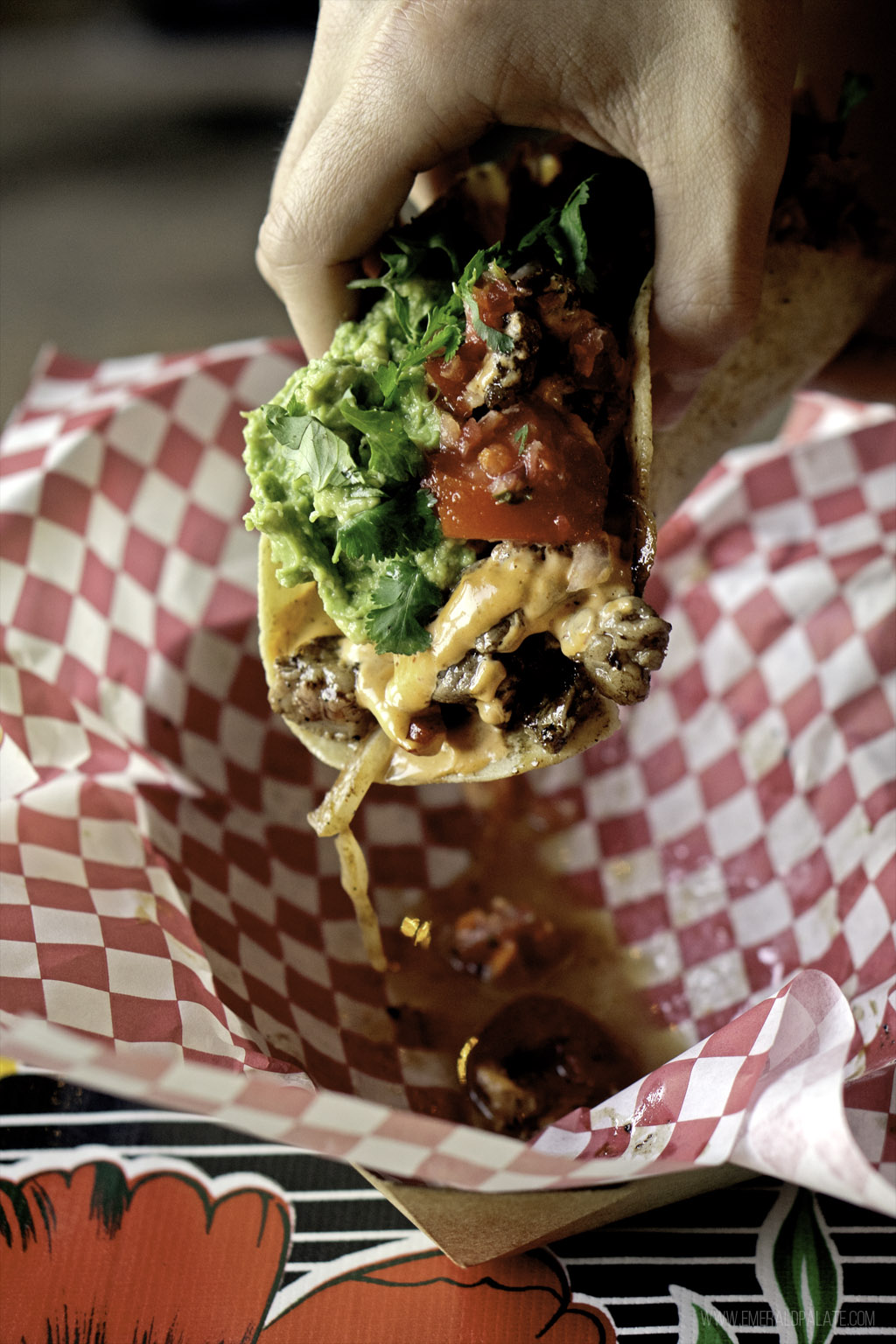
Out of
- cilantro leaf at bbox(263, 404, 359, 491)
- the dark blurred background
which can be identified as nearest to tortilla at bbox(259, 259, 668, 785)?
cilantro leaf at bbox(263, 404, 359, 491)

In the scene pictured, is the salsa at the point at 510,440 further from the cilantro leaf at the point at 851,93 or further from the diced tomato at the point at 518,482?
the cilantro leaf at the point at 851,93

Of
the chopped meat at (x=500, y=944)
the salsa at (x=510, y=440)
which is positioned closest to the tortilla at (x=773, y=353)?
the salsa at (x=510, y=440)

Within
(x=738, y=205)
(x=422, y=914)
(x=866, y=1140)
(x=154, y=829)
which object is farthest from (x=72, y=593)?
(x=866, y=1140)

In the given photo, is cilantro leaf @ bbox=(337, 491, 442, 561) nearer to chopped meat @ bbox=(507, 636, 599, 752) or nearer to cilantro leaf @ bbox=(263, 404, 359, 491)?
cilantro leaf @ bbox=(263, 404, 359, 491)

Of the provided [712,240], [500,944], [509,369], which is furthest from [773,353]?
[500,944]

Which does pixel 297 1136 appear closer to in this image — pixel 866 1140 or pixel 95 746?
pixel 866 1140

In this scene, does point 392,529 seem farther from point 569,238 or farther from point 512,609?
point 569,238

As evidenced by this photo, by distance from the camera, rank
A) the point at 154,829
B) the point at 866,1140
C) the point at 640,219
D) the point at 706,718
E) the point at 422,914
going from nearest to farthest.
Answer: the point at 866,1140, the point at 640,219, the point at 154,829, the point at 422,914, the point at 706,718
